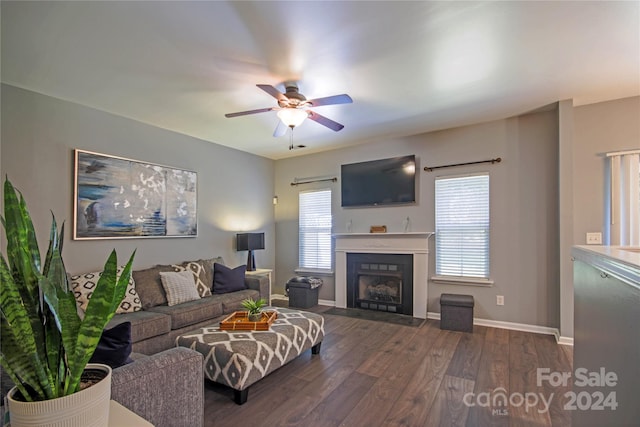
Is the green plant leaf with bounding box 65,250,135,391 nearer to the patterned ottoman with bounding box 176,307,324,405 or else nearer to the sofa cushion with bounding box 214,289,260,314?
the patterned ottoman with bounding box 176,307,324,405

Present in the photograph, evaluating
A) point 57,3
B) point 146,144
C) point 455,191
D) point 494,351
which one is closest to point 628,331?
point 494,351

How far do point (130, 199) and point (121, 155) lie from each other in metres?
0.52

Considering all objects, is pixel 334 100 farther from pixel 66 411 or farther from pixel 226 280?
pixel 226 280

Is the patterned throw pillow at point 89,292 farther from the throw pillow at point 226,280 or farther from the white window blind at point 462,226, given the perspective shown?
the white window blind at point 462,226

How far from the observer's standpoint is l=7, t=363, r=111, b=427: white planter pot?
0.76m

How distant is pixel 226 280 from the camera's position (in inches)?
162

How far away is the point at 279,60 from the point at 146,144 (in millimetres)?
2389

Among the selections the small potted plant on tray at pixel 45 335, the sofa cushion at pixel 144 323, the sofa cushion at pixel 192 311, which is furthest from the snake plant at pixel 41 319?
the sofa cushion at pixel 192 311

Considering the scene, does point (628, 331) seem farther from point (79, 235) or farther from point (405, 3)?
point (79, 235)

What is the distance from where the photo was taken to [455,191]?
4.20m

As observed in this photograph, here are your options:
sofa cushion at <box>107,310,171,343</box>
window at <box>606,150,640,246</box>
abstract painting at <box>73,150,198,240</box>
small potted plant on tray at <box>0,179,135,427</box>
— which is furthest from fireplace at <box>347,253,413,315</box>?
small potted plant on tray at <box>0,179,135,427</box>

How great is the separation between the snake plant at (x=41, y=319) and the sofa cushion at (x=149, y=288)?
2.72 m

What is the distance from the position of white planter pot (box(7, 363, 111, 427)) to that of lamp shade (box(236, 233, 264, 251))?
13.1 feet

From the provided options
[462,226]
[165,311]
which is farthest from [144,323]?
[462,226]
